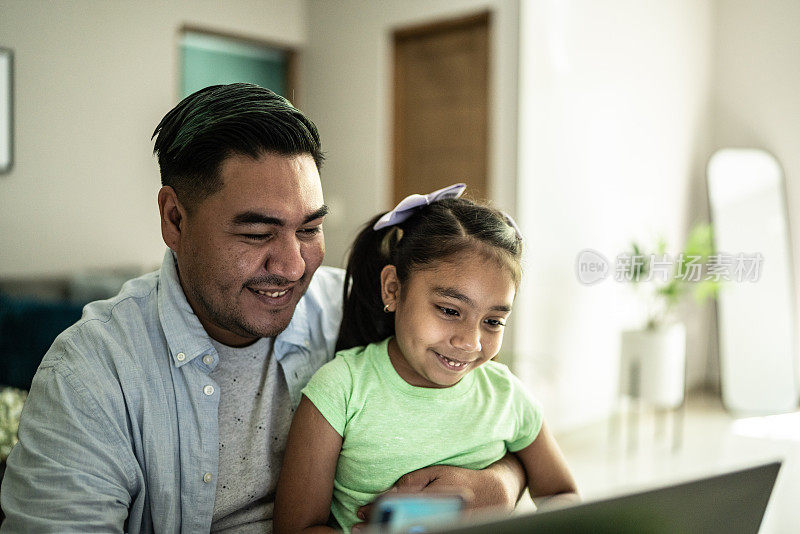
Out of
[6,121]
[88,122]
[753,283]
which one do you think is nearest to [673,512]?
[88,122]

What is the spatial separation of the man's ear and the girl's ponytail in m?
0.31

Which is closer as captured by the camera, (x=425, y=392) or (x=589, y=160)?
(x=425, y=392)

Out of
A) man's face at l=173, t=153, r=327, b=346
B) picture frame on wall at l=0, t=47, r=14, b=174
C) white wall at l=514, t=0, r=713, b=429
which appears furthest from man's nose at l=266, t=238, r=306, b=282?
white wall at l=514, t=0, r=713, b=429

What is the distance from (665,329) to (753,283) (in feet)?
1.50

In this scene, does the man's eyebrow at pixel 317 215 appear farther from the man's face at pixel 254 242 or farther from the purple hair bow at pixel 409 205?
the purple hair bow at pixel 409 205

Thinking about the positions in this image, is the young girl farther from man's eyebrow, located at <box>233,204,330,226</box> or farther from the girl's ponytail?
man's eyebrow, located at <box>233,204,330,226</box>

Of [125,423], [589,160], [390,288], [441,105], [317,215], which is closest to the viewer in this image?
[125,423]

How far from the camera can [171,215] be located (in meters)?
1.10

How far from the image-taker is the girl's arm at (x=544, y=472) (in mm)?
1176

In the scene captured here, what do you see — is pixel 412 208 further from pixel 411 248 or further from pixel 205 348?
pixel 205 348

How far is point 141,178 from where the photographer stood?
69.4 inches

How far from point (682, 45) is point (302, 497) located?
9.30 feet

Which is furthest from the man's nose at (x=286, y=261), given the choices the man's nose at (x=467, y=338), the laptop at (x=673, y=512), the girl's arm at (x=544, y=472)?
the laptop at (x=673, y=512)

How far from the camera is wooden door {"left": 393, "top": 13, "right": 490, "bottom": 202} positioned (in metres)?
3.44
